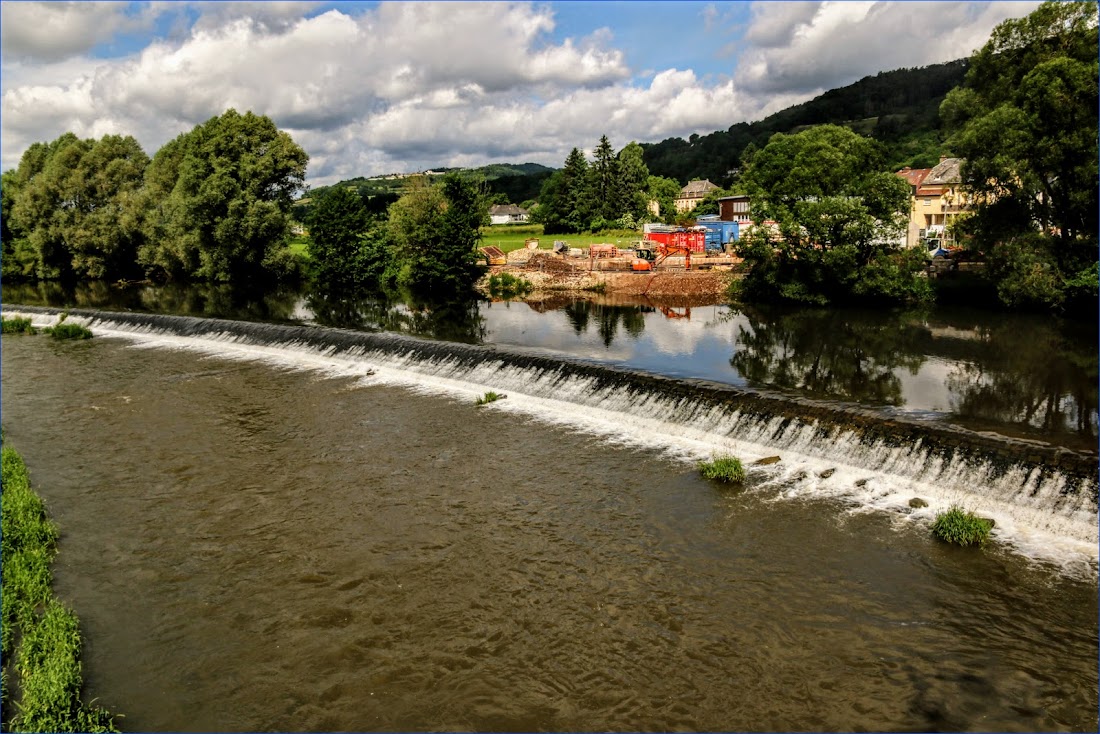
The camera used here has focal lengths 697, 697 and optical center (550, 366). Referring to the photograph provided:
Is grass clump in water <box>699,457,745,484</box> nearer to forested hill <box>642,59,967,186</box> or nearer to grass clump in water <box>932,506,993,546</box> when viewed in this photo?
grass clump in water <box>932,506,993,546</box>

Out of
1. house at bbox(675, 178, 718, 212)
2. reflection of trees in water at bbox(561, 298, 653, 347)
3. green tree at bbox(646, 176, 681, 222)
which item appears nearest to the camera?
reflection of trees in water at bbox(561, 298, 653, 347)

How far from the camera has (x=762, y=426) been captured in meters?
17.6

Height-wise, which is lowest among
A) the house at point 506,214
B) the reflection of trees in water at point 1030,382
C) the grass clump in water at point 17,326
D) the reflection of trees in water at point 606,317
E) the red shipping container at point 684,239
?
the reflection of trees in water at point 1030,382

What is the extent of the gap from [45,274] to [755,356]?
237 feet

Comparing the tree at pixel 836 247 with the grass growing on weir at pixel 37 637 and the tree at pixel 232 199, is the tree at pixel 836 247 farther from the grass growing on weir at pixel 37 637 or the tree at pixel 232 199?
the tree at pixel 232 199

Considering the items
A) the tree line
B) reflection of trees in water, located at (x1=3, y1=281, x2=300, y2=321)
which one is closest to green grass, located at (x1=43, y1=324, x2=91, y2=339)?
reflection of trees in water, located at (x1=3, y1=281, x2=300, y2=321)

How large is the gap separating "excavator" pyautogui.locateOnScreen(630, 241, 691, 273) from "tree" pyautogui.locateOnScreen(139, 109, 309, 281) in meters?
28.4

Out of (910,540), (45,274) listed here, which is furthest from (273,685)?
(45,274)

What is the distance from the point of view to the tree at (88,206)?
62719 mm

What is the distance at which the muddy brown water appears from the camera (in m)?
9.08

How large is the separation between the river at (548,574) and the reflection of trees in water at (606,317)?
10710 mm

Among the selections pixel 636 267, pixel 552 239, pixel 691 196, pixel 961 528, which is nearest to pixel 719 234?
pixel 636 267

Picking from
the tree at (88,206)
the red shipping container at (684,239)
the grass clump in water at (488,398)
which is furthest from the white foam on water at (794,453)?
the tree at (88,206)

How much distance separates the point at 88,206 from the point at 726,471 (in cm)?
7030
